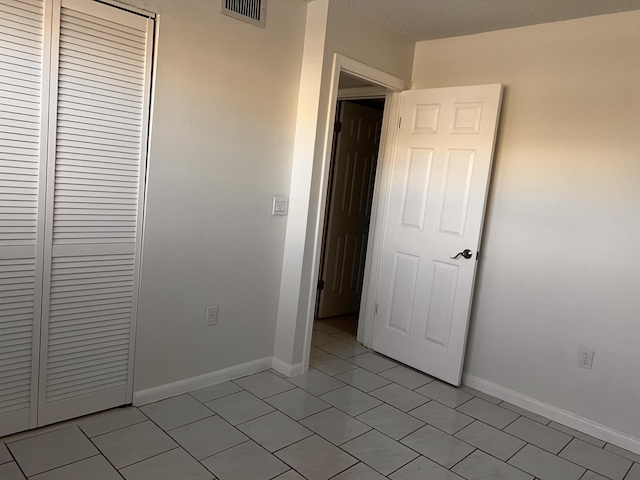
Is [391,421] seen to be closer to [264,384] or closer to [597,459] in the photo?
[264,384]

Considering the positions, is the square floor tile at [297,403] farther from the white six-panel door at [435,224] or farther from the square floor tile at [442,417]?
the white six-panel door at [435,224]

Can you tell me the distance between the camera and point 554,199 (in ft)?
9.32

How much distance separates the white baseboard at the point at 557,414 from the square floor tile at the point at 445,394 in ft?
0.44

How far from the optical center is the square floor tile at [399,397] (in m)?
2.87

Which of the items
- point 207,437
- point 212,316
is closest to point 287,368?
point 212,316

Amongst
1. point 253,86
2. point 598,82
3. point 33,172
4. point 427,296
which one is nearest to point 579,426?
point 427,296

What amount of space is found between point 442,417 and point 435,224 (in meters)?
1.21

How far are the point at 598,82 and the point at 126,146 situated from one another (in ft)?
8.18

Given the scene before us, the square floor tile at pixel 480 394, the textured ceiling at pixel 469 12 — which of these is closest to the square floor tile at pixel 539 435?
the square floor tile at pixel 480 394

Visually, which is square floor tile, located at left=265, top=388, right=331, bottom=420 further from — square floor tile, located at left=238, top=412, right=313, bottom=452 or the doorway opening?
the doorway opening

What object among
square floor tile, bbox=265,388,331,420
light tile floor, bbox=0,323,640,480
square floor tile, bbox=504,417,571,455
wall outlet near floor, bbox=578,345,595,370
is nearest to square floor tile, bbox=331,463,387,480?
light tile floor, bbox=0,323,640,480

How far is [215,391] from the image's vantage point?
9.22 feet

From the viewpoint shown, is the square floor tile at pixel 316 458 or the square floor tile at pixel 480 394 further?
the square floor tile at pixel 480 394

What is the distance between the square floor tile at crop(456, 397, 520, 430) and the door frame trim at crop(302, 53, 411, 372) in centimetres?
97
